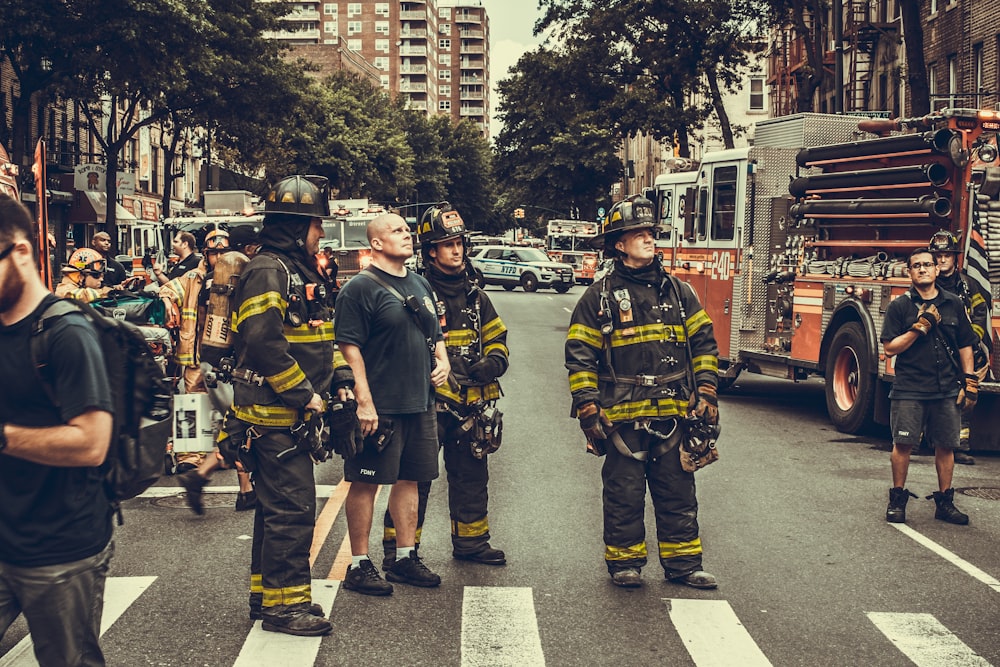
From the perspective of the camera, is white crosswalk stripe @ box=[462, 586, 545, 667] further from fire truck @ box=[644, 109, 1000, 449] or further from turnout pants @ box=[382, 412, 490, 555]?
fire truck @ box=[644, 109, 1000, 449]

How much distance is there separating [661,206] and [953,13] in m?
19.7

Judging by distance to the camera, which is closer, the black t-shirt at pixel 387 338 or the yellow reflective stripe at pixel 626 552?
the black t-shirt at pixel 387 338

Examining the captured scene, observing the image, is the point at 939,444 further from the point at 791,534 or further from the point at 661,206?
the point at 661,206

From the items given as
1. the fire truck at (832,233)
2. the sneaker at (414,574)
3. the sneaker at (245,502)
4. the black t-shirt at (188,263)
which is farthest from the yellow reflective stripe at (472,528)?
the fire truck at (832,233)

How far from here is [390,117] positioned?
292ft

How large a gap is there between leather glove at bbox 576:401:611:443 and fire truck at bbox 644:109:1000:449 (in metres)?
5.50

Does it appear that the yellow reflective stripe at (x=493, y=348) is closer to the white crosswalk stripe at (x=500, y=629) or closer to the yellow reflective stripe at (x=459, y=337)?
the yellow reflective stripe at (x=459, y=337)

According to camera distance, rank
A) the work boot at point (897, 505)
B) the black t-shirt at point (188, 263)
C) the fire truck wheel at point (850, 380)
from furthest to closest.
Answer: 1. the fire truck wheel at point (850, 380)
2. the black t-shirt at point (188, 263)
3. the work boot at point (897, 505)

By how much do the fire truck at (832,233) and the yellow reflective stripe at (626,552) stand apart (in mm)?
5523

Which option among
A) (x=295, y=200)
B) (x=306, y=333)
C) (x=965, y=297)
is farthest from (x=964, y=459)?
(x=295, y=200)

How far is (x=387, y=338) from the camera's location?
6434 millimetres

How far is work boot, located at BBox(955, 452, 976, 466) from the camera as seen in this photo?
37.0ft

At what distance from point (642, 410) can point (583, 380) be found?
0.35 meters

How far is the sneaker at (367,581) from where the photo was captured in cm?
644
